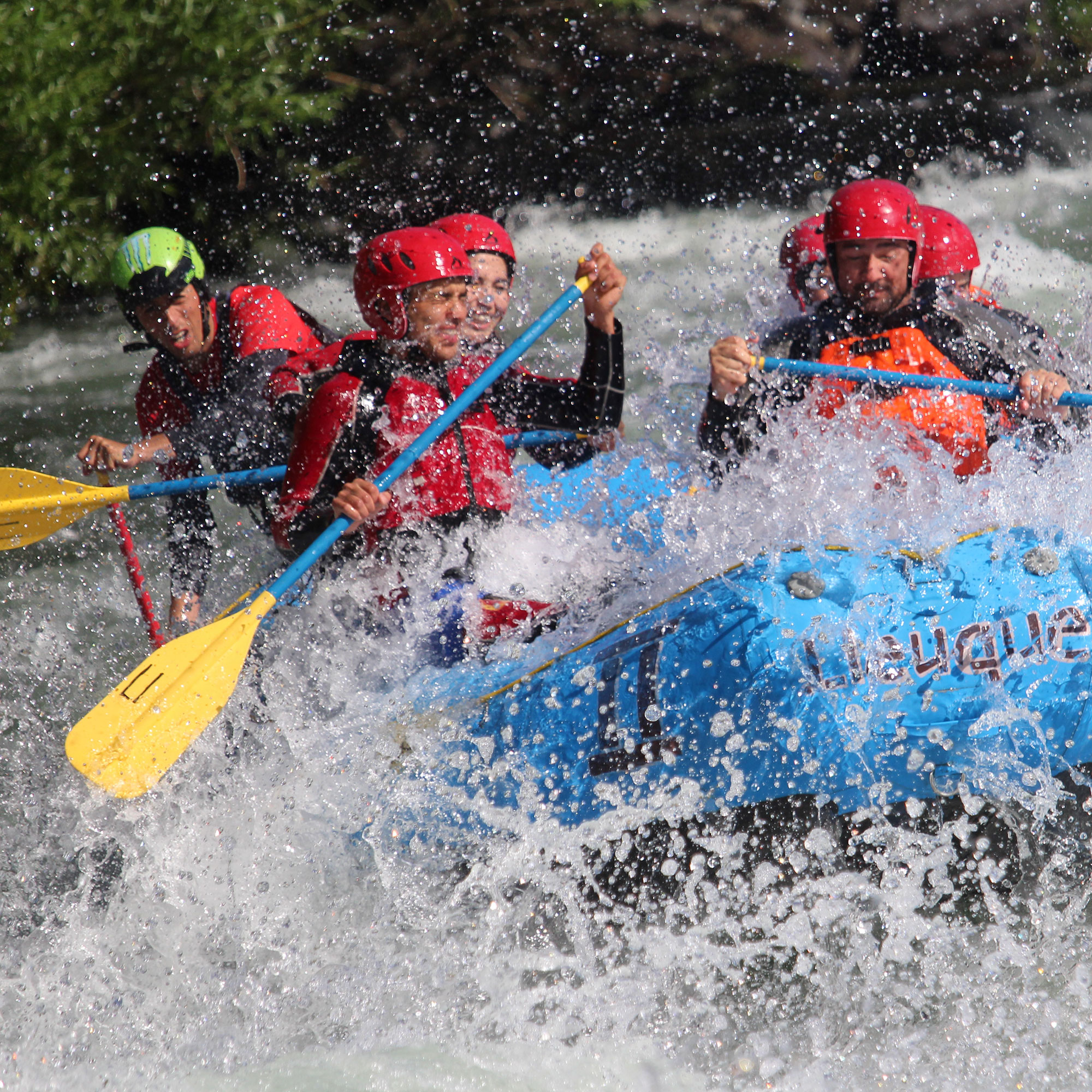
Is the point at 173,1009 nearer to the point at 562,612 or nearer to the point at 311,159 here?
the point at 562,612

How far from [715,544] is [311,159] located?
5.83 m

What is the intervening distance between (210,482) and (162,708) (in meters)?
1.00

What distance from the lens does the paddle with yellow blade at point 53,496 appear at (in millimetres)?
3641

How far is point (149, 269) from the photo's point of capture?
3.83 m

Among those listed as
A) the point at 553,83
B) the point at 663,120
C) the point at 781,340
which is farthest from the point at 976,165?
the point at 781,340

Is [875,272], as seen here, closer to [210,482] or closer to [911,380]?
[911,380]

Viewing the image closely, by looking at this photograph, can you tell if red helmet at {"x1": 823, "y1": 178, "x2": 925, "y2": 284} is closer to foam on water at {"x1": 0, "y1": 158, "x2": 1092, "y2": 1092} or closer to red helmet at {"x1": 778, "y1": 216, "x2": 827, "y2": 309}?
foam on water at {"x1": 0, "y1": 158, "x2": 1092, "y2": 1092}

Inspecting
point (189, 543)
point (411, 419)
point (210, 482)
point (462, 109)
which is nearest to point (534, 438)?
point (411, 419)

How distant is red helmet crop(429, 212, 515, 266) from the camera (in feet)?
13.2

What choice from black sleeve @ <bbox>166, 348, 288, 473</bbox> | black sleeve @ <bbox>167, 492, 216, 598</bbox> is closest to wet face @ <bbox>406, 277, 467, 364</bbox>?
black sleeve @ <bbox>166, 348, 288, 473</bbox>

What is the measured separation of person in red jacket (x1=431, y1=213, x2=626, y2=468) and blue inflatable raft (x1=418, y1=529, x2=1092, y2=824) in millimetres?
793

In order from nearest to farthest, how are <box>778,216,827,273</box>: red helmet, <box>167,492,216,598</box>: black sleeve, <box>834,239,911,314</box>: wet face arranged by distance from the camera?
1. <box>834,239,911,314</box>: wet face
2. <box>167,492,216,598</box>: black sleeve
3. <box>778,216,827,273</box>: red helmet

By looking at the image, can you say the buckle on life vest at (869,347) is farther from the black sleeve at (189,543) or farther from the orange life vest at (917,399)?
the black sleeve at (189,543)

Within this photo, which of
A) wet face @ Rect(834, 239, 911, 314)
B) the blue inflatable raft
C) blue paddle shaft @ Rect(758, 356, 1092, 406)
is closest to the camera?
the blue inflatable raft
